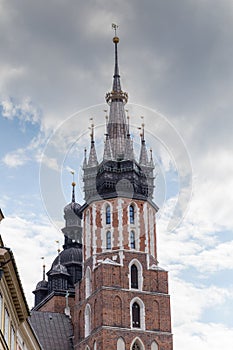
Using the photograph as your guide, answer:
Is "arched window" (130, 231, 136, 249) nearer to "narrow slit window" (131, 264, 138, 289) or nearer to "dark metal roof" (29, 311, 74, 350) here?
"narrow slit window" (131, 264, 138, 289)

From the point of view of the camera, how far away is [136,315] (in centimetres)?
7862

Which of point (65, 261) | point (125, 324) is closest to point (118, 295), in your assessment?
point (125, 324)

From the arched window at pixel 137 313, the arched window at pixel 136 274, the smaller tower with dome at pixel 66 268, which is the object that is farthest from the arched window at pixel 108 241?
the smaller tower with dome at pixel 66 268

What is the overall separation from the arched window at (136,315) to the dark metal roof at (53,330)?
9.60m

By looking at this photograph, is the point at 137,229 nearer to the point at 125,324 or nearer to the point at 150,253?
the point at 150,253

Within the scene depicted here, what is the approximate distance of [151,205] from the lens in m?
84.7

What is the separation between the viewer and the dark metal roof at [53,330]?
84438 mm

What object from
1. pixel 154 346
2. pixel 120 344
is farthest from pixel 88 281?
pixel 154 346

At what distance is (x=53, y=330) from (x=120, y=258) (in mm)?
12848

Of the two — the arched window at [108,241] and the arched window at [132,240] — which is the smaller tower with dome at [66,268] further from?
the arched window at [132,240]

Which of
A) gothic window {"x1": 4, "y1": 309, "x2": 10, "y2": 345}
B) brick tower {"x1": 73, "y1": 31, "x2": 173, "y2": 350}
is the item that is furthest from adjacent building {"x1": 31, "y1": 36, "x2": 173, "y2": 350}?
gothic window {"x1": 4, "y1": 309, "x2": 10, "y2": 345}

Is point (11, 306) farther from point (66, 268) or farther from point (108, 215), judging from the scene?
point (66, 268)

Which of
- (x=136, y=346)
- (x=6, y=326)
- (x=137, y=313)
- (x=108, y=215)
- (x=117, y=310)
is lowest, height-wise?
(x=6, y=326)

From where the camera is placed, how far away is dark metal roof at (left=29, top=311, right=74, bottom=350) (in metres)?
84.4
